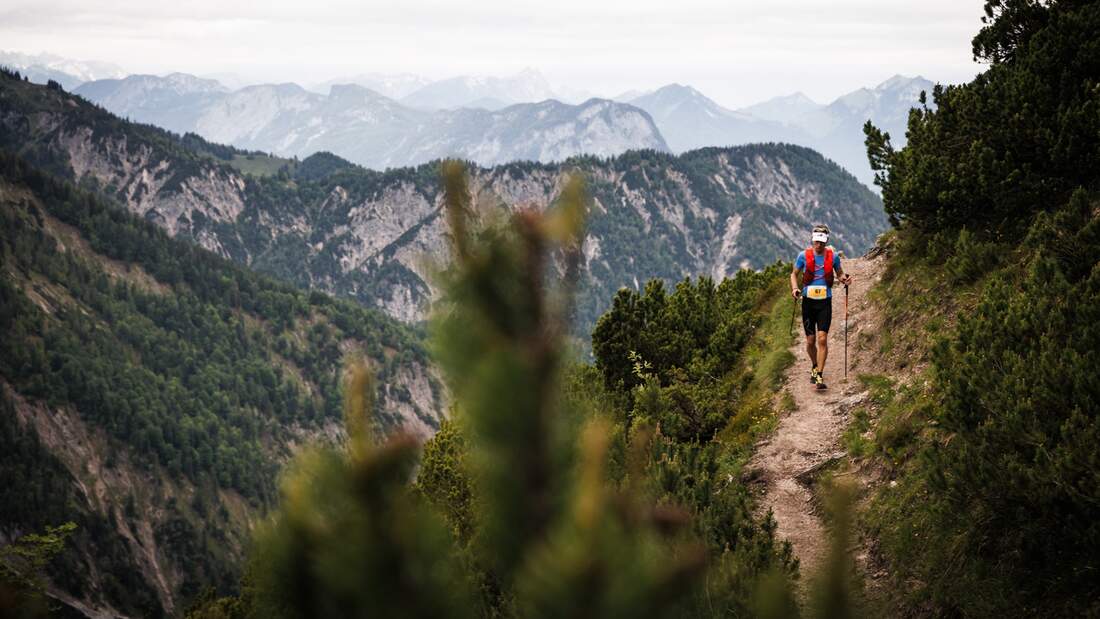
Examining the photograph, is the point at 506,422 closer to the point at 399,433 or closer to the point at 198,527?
the point at 399,433

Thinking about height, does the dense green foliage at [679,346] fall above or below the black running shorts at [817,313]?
below

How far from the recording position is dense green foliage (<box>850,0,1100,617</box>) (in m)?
7.68

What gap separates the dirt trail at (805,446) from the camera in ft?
37.4

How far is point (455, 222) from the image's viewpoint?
7.95 ft

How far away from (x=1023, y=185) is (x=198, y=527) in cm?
18896

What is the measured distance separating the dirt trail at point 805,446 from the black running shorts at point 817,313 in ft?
5.24

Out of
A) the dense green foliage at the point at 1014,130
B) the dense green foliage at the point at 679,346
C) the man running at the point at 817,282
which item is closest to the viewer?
the dense green foliage at the point at 1014,130

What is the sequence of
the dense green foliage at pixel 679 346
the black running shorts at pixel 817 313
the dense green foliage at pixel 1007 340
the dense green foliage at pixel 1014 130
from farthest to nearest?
the dense green foliage at pixel 679 346, the black running shorts at pixel 817 313, the dense green foliage at pixel 1014 130, the dense green foliage at pixel 1007 340

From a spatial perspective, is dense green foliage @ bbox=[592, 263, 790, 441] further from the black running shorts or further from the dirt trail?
the black running shorts

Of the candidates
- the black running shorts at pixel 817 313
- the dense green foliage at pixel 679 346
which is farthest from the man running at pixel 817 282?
the dense green foliage at pixel 679 346

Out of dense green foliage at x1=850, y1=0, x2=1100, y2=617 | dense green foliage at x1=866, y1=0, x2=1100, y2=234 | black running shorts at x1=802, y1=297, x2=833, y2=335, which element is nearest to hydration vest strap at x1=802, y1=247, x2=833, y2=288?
black running shorts at x1=802, y1=297, x2=833, y2=335

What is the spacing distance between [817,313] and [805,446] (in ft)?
8.83

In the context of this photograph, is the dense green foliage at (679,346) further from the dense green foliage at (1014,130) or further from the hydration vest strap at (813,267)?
the dense green foliage at (1014,130)

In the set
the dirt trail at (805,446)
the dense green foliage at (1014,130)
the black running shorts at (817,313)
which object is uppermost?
the dense green foliage at (1014,130)
